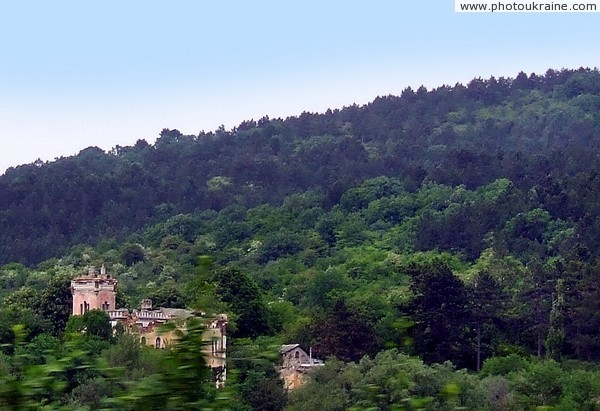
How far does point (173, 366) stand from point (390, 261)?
35597mm

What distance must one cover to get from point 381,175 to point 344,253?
17.2 metres

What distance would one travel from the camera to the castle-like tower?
27.9m

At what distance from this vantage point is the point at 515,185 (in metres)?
47.9

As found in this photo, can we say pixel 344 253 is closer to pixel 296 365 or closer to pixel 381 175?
pixel 381 175

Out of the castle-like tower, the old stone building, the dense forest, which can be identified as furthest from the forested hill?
the castle-like tower

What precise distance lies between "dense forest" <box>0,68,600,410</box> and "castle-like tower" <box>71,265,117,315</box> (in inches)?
22.4

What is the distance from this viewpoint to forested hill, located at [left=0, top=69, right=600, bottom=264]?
139ft

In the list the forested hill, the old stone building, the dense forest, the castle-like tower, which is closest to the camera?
the dense forest

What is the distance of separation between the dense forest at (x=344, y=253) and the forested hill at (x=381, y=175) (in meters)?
0.14

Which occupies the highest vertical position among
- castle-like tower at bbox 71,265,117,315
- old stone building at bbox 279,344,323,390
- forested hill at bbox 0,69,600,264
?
forested hill at bbox 0,69,600,264

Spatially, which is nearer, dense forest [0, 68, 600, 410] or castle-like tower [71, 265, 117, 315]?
dense forest [0, 68, 600, 410]

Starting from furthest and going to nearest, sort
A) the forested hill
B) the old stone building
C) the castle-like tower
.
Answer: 1. the forested hill
2. the castle-like tower
3. the old stone building

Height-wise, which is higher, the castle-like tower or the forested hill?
the forested hill

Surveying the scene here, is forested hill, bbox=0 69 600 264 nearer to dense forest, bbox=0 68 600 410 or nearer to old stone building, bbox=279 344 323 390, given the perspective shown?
dense forest, bbox=0 68 600 410
